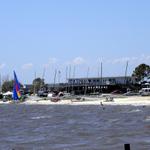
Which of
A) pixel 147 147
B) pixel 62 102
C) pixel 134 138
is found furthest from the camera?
pixel 62 102

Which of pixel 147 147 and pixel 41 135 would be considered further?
pixel 41 135

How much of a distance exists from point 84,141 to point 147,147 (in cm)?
656

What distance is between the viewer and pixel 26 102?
155 m

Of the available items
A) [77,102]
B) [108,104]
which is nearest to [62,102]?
[77,102]

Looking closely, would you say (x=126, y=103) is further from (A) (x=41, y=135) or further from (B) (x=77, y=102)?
(A) (x=41, y=135)

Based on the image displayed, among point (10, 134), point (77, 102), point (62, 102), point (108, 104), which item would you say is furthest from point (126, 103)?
point (10, 134)

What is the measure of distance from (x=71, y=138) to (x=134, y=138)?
16.9 ft

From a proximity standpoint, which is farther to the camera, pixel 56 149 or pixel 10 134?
pixel 10 134

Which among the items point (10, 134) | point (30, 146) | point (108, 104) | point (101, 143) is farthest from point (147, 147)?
point (108, 104)

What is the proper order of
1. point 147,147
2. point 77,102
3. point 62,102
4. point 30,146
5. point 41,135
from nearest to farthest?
point 147,147
point 30,146
point 41,135
point 77,102
point 62,102

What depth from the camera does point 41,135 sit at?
46781mm

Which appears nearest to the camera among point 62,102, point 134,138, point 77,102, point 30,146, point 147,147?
point 147,147

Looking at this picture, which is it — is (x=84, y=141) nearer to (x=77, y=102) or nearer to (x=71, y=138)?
(x=71, y=138)

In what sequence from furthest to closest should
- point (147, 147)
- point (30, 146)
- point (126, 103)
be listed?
1. point (126, 103)
2. point (30, 146)
3. point (147, 147)
